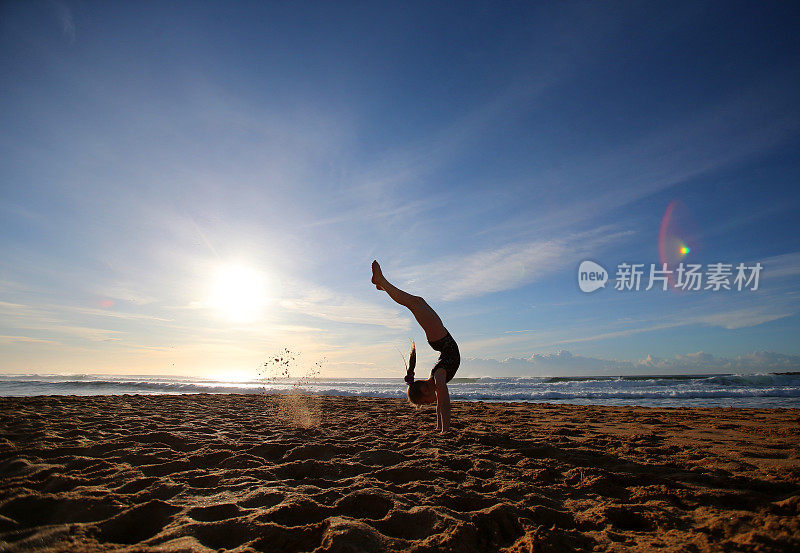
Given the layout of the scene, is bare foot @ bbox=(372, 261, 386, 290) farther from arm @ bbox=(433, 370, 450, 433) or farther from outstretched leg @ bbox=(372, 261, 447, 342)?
arm @ bbox=(433, 370, 450, 433)

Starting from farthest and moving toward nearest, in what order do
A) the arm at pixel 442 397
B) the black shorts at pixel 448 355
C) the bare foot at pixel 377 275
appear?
the bare foot at pixel 377 275, the black shorts at pixel 448 355, the arm at pixel 442 397

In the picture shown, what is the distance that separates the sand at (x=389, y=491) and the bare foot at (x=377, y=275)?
6.73 ft

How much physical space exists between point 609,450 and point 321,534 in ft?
11.0

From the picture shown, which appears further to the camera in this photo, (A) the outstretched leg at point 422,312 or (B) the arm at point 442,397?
(A) the outstretched leg at point 422,312

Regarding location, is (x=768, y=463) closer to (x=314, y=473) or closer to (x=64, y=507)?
(x=314, y=473)

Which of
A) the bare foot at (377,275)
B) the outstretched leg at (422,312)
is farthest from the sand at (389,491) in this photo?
the bare foot at (377,275)

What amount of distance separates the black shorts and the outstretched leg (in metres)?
0.08

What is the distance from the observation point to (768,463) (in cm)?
316

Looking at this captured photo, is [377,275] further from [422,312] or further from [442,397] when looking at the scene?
[442,397]

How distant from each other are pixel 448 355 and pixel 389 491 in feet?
8.24

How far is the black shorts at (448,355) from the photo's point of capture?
478cm

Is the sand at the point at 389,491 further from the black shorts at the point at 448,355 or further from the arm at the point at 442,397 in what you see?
the black shorts at the point at 448,355

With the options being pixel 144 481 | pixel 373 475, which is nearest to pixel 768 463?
pixel 373 475

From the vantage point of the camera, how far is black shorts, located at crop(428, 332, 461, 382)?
4777mm
